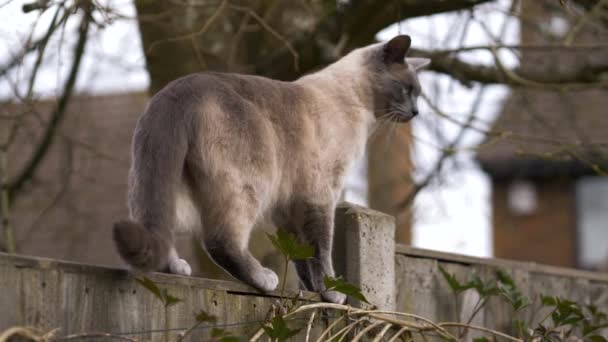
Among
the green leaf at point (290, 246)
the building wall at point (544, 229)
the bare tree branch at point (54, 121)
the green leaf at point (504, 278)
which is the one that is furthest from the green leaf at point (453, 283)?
the building wall at point (544, 229)

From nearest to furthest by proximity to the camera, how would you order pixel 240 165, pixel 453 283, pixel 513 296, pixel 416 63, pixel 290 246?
pixel 290 246, pixel 240 165, pixel 513 296, pixel 453 283, pixel 416 63

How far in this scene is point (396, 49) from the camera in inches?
171

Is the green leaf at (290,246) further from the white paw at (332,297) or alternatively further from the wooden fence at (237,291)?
the white paw at (332,297)

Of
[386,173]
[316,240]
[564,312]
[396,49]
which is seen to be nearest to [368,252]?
[316,240]

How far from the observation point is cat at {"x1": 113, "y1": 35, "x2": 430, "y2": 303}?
2.94 meters

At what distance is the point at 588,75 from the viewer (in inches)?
224

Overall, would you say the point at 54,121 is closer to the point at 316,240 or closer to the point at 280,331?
the point at 316,240

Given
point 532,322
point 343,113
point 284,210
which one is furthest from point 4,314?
point 532,322

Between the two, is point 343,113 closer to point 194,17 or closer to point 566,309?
point 566,309

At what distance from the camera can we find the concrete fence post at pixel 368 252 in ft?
11.9

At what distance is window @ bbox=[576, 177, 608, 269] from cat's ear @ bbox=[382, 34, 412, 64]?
11.0 m

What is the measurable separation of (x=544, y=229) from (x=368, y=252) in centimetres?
1186

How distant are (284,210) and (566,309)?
1249 millimetres

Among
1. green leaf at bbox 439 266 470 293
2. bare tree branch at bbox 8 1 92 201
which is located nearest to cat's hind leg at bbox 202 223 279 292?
green leaf at bbox 439 266 470 293
